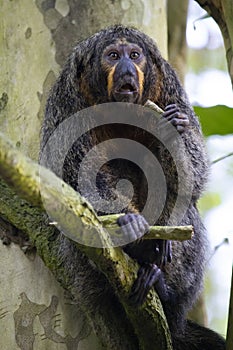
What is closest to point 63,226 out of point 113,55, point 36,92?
point 113,55

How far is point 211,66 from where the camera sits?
34.8 ft

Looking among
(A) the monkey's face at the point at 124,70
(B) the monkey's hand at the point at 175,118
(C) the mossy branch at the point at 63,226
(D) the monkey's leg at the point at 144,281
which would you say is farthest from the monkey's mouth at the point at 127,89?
(D) the monkey's leg at the point at 144,281

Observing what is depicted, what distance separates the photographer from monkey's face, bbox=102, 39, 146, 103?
4.21 m

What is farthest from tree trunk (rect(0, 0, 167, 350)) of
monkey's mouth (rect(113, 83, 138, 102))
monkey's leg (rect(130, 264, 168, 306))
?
monkey's mouth (rect(113, 83, 138, 102))

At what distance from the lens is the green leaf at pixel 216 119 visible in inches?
185

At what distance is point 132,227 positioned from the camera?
3.36 meters

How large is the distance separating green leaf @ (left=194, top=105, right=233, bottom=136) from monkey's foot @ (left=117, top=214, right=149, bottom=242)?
1516mm

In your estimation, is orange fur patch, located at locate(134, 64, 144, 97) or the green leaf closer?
orange fur patch, located at locate(134, 64, 144, 97)

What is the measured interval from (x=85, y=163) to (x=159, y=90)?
0.68m

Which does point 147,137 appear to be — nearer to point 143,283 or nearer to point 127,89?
point 127,89

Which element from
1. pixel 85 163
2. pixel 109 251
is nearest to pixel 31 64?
pixel 85 163

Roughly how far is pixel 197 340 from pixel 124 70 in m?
A: 1.75

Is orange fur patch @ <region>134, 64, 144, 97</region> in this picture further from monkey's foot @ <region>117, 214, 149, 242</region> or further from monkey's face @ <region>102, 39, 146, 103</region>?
monkey's foot @ <region>117, 214, 149, 242</region>

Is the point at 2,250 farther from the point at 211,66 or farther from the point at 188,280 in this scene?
the point at 211,66
